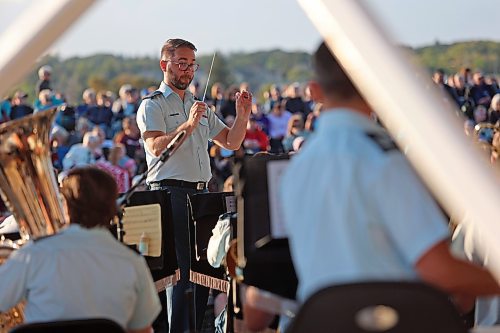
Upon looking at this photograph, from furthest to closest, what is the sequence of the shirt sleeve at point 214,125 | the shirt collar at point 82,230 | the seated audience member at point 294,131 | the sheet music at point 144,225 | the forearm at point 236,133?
the seated audience member at point 294,131, the shirt sleeve at point 214,125, the forearm at point 236,133, the sheet music at point 144,225, the shirt collar at point 82,230

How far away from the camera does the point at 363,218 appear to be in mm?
3166

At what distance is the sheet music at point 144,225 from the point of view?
6078mm

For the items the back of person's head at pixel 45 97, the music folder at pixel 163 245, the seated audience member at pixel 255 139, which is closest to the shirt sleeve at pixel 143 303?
the music folder at pixel 163 245

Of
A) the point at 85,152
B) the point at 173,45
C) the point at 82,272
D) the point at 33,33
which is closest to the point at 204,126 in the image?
the point at 173,45

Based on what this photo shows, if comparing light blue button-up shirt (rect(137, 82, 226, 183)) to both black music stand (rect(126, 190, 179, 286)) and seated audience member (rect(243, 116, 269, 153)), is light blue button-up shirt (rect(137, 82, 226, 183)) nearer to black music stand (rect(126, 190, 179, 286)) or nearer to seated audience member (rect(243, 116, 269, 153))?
black music stand (rect(126, 190, 179, 286))

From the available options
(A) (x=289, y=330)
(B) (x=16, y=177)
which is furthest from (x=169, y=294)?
(A) (x=289, y=330)

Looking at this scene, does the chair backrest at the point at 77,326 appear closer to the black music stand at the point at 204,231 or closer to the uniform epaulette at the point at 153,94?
the black music stand at the point at 204,231

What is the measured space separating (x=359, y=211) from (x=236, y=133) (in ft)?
13.4

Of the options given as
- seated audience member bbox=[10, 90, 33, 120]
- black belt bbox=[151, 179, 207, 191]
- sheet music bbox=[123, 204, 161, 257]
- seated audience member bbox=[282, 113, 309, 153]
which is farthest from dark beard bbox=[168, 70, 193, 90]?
seated audience member bbox=[282, 113, 309, 153]

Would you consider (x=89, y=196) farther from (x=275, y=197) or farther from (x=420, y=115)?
(x=420, y=115)

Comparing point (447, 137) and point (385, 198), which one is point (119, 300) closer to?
point (385, 198)

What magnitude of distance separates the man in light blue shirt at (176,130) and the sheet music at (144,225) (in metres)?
0.60

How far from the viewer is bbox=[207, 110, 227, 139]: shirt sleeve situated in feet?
23.9

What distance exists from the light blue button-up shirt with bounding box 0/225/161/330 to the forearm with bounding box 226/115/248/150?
311cm
